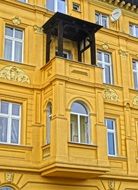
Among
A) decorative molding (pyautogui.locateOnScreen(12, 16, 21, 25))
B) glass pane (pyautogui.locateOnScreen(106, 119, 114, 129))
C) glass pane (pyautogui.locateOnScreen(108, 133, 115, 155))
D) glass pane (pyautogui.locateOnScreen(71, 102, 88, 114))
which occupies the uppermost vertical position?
decorative molding (pyautogui.locateOnScreen(12, 16, 21, 25))

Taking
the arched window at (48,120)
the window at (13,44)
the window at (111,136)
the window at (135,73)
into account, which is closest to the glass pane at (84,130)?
the arched window at (48,120)

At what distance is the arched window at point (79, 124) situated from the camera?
16656mm

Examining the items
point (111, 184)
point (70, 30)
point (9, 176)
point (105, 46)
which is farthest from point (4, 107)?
point (105, 46)

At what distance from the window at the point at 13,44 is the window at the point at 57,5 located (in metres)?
2.64

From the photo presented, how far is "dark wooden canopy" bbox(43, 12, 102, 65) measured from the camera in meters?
17.6

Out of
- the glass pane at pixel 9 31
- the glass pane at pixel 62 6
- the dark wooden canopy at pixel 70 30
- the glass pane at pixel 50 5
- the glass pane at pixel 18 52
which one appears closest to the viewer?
the dark wooden canopy at pixel 70 30

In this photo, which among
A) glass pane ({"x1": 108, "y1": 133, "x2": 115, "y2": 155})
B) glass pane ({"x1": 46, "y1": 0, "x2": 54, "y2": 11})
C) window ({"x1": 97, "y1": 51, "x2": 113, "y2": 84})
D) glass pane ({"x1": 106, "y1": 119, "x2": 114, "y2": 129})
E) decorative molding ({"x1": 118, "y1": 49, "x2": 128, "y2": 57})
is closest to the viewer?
glass pane ({"x1": 108, "y1": 133, "x2": 115, "y2": 155})

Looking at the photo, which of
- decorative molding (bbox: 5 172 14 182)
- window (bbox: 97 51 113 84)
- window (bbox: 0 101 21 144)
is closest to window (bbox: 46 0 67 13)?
window (bbox: 97 51 113 84)

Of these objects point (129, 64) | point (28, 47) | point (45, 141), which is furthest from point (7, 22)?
point (129, 64)

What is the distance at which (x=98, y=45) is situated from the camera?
2058 centimetres

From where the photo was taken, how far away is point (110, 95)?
1981cm

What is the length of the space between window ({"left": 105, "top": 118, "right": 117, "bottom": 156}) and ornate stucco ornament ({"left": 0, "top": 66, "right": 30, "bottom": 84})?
4.99 metres

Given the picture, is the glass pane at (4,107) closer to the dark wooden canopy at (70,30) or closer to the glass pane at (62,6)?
the dark wooden canopy at (70,30)

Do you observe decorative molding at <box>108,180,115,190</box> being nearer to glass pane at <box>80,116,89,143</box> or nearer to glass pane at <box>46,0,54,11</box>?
glass pane at <box>80,116,89,143</box>
